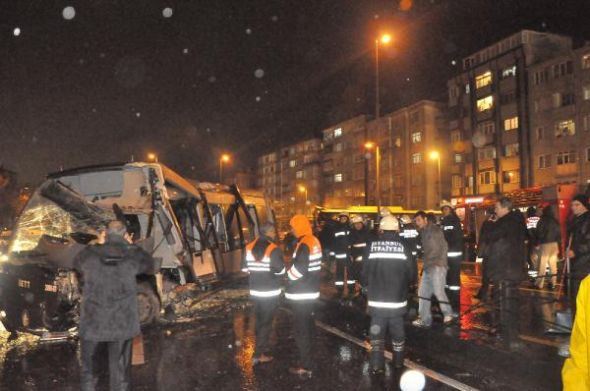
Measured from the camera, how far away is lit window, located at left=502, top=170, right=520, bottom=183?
161ft

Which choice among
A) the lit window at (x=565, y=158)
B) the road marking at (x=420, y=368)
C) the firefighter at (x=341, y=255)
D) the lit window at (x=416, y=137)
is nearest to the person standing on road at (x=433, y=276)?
the road marking at (x=420, y=368)

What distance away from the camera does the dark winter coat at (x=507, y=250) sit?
781cm

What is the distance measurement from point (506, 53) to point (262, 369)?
50.3 meters

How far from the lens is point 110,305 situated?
505 cm

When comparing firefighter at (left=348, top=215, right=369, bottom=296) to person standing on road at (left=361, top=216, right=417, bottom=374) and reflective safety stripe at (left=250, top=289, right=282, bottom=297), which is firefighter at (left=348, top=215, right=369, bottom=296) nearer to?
reflective safety stripe at (left=250, top=289, right=282, bottom=297)

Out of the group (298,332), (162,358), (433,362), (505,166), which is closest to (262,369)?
(298,332)

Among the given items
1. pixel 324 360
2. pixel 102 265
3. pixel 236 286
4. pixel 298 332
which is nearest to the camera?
pixel 102 265

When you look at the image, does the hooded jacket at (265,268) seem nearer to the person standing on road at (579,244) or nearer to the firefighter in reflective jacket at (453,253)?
the person standing on road at (579,244)

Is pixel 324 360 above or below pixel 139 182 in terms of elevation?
below

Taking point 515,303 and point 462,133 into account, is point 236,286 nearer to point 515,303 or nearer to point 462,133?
point 515,303

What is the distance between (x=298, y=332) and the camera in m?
6.49

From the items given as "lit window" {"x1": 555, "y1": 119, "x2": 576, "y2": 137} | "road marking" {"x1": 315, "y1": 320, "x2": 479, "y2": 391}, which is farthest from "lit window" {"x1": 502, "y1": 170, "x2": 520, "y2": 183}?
"road marking" {"x1": 315, "y1": 320, "x2": 479, "y2": 391}

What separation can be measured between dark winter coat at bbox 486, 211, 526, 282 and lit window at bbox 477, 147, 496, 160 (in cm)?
4643

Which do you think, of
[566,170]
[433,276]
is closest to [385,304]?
[433,276]
